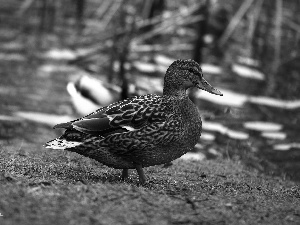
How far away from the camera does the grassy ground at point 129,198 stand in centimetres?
345

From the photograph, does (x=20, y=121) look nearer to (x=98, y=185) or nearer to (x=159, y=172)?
(x=159, y=172)

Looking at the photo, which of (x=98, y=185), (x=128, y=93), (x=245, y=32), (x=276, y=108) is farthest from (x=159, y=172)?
(x=245, y=32)

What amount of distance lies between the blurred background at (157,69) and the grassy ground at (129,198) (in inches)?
60.3

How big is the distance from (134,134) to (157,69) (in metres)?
6.55

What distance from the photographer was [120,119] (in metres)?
4.67

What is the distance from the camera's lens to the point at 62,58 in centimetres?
1153

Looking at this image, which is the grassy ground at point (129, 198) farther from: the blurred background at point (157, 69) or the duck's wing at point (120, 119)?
the blurred background at point (157, 69)

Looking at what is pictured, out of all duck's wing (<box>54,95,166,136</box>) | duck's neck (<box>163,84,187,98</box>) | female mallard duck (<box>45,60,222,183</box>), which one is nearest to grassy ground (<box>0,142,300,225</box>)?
female mallard duck (<box>45,60,222,183</box>)

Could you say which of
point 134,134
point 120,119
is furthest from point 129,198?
point 120,119

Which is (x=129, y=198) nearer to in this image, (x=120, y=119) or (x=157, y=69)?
(x=120, y=119)

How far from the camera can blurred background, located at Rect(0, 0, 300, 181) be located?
8055mm

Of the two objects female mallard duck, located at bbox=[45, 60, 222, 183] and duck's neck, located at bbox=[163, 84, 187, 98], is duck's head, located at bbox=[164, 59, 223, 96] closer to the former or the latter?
duck's neck, located at bbox=[163, 84, 187, 98]

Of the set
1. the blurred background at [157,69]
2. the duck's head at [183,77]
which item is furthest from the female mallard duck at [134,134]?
the blurred background at [157,69]

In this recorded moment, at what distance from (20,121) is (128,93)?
1765 millimetres
